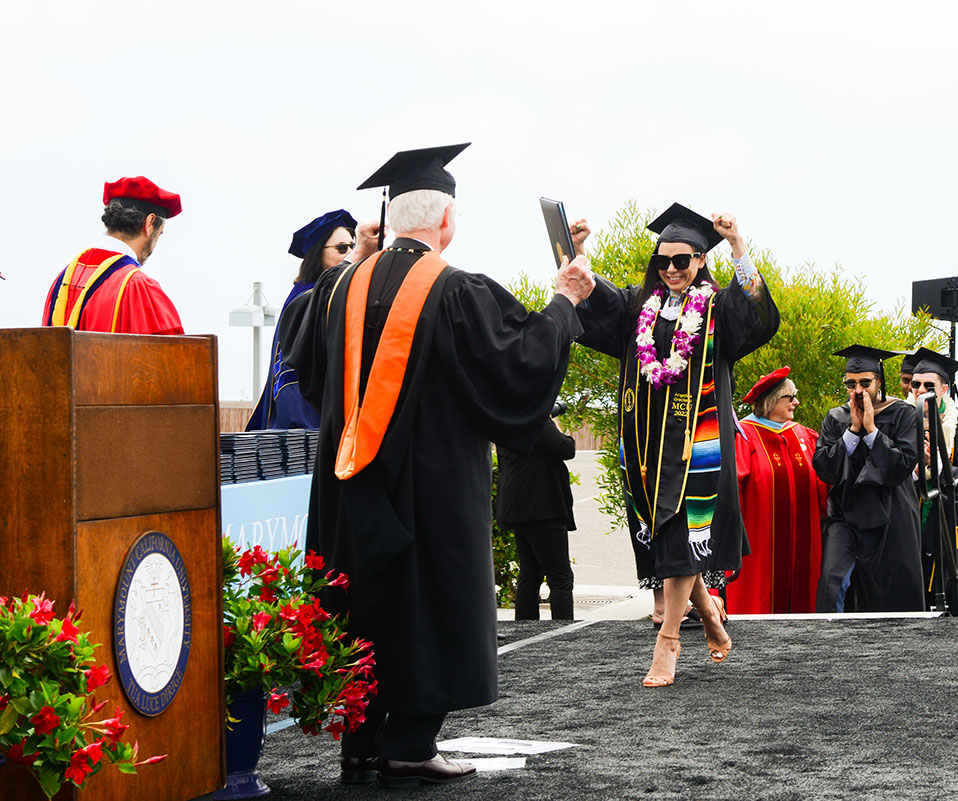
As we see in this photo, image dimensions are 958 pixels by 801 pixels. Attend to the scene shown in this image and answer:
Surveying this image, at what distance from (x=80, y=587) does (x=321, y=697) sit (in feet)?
2.95

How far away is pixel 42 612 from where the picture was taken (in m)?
2.42

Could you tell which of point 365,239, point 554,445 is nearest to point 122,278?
point 365,239

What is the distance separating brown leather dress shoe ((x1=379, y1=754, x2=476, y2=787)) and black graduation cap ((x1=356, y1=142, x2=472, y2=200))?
162cm

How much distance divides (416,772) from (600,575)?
51.1 ft

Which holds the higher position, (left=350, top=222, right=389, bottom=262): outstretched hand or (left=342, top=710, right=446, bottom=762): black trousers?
(left=350, top=222, right=389, bottom=262): outstretched hand

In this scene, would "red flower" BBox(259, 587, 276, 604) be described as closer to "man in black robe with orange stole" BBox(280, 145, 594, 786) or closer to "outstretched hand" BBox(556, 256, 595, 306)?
"man in black robe with orange stole" BBox(280, 145, 594, 786)

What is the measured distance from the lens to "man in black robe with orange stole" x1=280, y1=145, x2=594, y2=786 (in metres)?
3.43

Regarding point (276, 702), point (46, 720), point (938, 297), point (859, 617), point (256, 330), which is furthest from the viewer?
point (256, 330)

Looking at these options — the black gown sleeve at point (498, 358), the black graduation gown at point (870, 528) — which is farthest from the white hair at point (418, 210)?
the black graduation gown at point (870, 528)

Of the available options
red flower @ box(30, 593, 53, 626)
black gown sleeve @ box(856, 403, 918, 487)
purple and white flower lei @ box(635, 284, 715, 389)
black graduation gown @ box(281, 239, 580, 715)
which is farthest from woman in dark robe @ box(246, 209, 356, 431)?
black gown sleeve @ box(856, 403, 918, 487)

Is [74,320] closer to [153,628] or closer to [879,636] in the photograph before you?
[153,628]

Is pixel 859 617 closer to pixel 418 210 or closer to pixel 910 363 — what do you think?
pixel 910 363

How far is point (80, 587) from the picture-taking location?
8.57ft

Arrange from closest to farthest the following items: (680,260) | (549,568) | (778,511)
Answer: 1. (680,260)
2. (549,568)
3. (778,511)
